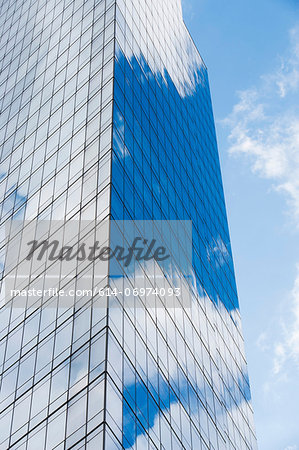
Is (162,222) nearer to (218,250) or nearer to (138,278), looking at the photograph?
(138,278)

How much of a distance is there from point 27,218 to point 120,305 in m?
15.4

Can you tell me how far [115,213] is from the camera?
4381cm

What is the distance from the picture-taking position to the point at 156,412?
40375 millimetres

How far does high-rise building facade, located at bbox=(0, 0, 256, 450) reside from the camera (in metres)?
37.7

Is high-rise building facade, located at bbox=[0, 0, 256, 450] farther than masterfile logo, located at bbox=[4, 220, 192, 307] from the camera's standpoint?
No

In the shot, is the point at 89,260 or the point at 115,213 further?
the point at 115,213

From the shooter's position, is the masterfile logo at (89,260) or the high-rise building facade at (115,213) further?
the masterfile logo at (89,260)

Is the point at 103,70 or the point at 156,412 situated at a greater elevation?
the point at 103,70

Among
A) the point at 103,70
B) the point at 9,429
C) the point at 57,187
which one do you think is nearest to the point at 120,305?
the point at 9,429

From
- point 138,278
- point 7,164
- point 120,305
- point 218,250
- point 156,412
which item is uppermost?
point 7,164

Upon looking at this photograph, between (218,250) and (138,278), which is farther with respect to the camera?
(218,250)

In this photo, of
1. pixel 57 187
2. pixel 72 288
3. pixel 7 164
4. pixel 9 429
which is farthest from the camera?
pixel 7 164

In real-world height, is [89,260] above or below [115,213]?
below

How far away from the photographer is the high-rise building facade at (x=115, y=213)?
124ft
